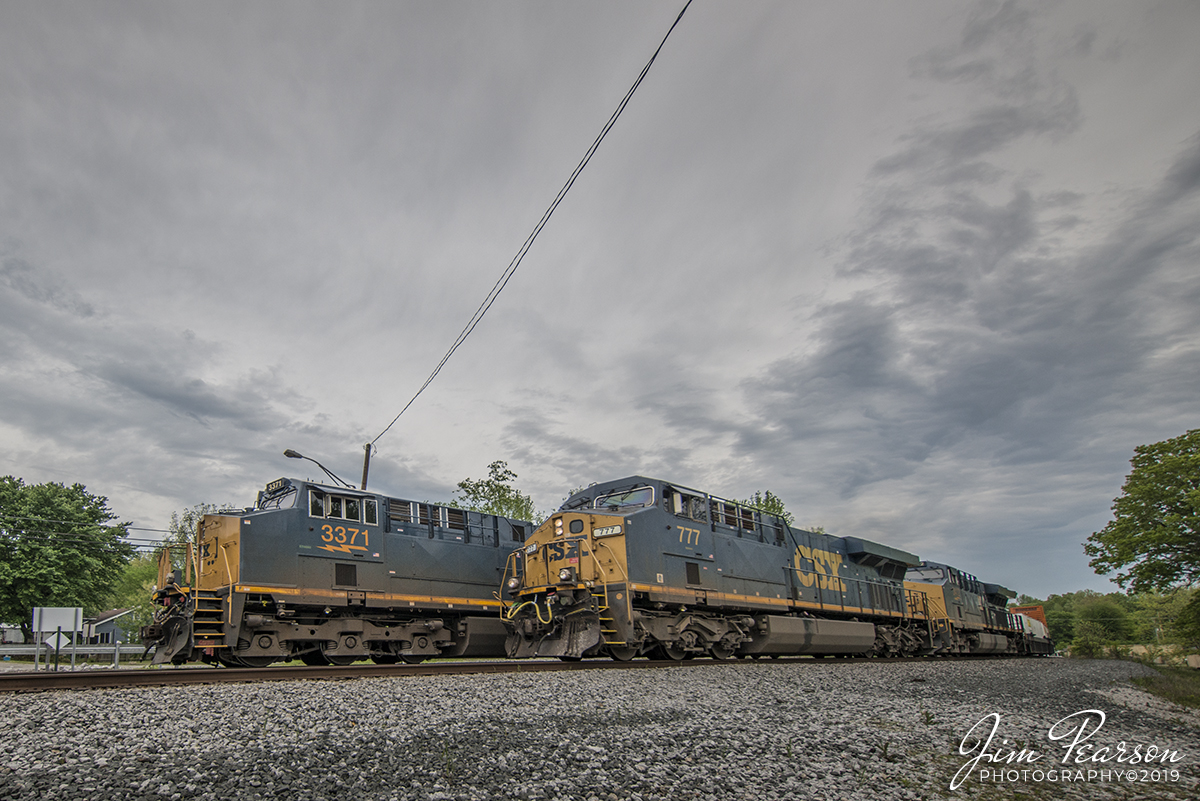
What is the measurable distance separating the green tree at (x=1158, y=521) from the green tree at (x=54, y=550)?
42.6 meters

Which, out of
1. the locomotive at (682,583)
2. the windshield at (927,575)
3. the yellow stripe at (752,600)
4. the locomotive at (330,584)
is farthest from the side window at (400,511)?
the windshield at (927,575)

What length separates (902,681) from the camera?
32.3 ft

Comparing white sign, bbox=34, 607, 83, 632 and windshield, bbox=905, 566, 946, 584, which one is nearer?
white sign, bbox=34, 607, 83, 632

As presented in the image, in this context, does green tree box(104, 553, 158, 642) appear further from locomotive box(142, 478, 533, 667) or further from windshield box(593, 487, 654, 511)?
windshield box(593, 487, 654, 511)

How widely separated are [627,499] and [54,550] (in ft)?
111

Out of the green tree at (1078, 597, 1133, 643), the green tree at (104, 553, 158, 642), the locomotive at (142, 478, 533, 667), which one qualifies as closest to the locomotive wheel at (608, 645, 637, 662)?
the locomotive at (142, 478, 533, 667)

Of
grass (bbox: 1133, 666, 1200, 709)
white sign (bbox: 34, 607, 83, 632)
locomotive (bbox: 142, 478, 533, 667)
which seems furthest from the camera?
white sign (bbox: 34, 607, 83, 632)

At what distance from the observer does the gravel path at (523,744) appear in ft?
12.5

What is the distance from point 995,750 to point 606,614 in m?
6.28

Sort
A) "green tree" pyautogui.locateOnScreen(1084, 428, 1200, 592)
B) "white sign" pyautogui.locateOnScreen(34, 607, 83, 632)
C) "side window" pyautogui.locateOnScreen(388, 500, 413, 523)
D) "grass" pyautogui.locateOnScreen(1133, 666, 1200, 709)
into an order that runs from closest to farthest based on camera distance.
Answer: "grass" pyautogui.locateOnScreen(1133, 666, 1200, 709) → "side window" pyautogui.locateOnScreen(388, 500, 413, 523) → "white sign" pyautogui.locateOnScreen(34, 607, 83, 632) → "green tree" pyautogui.locateOnScreen(1084, 428, 1200, 592)

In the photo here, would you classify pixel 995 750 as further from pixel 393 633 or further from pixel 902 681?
pixel 393 633

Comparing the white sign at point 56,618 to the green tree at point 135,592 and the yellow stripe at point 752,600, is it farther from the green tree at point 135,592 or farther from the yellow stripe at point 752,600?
the green tree at point 135,592

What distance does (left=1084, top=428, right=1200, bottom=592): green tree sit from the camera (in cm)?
2000

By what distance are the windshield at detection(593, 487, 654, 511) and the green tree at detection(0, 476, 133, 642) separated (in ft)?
100
